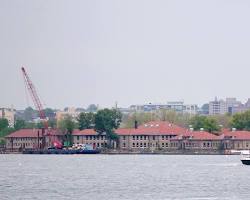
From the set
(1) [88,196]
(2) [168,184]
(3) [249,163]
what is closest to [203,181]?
(2) [168,184]

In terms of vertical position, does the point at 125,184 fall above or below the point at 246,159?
below

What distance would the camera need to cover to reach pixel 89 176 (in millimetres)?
106125

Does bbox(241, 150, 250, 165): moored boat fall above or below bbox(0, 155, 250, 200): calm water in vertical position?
above

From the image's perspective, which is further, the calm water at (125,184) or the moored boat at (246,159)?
the moored boat at (246,159)

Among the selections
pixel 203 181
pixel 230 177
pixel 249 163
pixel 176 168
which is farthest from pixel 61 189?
pixel 249 163

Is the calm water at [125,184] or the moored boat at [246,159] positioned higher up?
the moored boat at [246,159]

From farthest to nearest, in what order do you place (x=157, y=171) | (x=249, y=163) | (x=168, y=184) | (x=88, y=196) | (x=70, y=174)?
1. (x=249, y=163)
2. (x=157, y=171)
3. (x=70, y=174)
4. (x=168, y=184)
5. (x=88, y=196)

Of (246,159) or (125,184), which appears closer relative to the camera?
(125,184)

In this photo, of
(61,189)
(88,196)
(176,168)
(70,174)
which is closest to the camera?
(88,196)

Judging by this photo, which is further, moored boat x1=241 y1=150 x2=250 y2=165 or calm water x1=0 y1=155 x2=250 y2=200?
moored boat x1=241 y1=150 x2=250 y2=165

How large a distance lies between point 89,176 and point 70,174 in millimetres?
4650

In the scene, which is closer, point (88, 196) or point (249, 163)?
point (88, 196)

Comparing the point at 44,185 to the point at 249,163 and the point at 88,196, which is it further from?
the point at 249,163

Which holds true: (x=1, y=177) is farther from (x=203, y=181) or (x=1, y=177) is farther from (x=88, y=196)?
(x=88, y=196)
